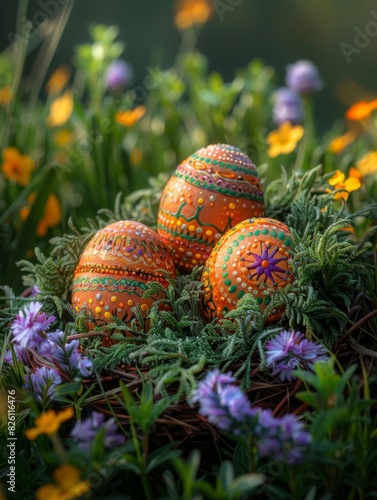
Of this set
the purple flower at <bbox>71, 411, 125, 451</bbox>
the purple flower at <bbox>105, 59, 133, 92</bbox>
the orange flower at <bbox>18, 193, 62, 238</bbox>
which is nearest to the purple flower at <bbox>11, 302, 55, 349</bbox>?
the purple flower at <bbox>71, 411, 125, 451</bbox>

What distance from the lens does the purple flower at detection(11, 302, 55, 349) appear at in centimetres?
92

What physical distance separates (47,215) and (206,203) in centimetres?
51

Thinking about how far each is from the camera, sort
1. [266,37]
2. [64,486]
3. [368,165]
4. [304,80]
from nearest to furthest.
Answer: [64,486]
[368,165]
[304,80]
[266,37]

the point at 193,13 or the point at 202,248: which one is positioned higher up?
the point at 193,13

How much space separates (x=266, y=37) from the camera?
430cm

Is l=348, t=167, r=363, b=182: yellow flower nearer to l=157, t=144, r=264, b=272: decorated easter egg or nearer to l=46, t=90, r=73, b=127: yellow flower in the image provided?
l=157, t=144, r=264, b=272: decorated easter egg

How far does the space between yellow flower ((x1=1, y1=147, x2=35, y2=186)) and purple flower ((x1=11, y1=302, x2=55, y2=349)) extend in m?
0.62

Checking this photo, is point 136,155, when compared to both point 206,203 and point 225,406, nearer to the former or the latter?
point 206,203

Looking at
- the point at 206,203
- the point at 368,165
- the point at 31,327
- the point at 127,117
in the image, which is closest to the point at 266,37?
the point at 127,117

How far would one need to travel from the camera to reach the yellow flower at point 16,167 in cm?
150

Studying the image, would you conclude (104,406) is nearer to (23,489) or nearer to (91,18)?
(23,489)

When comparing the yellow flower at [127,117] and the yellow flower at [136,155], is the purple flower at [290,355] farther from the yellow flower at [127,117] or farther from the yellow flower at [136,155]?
the yellow flower at [136,155]

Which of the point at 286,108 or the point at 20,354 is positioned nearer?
the point at 20,354

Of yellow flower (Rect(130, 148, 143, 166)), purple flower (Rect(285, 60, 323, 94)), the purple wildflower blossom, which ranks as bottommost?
the purple wildflower blossom
